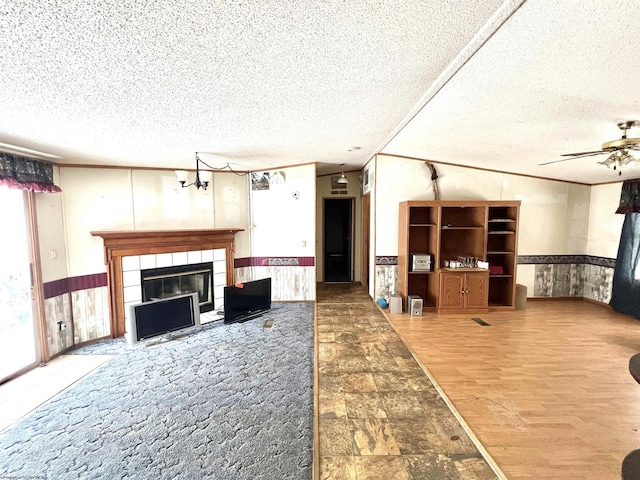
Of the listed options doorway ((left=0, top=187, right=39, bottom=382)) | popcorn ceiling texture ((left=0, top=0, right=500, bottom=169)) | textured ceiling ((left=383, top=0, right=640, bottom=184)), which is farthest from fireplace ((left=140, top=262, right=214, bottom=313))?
textured ceiling ((left=383, top=0, right=640, bottom=184))

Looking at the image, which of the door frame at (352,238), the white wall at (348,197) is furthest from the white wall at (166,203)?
the door frame at (352,238)

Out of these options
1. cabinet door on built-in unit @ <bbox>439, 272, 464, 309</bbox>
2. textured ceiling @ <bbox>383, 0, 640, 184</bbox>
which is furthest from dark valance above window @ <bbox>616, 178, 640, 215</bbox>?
cabinet door on built-in unit @ <bbox>439, 272, 464, 309</bbox>

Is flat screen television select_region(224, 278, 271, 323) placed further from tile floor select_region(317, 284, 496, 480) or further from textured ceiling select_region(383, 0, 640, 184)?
textured ceiling select_region(383, 0, 640, 184)

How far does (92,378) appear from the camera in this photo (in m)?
2.93

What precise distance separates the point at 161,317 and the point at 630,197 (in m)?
7.09

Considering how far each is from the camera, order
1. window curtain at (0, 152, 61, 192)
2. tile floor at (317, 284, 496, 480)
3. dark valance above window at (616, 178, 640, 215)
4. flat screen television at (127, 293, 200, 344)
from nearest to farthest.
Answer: tile floor at (317, 284, 496, 480)
window curtain at (0, 152, 61, 192)
flat screen television at (127, 293, 200, 344)
dark valance above window at (616, 178, 640, 215)

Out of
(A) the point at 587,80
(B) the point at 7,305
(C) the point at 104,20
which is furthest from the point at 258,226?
(A) the point at 587,80

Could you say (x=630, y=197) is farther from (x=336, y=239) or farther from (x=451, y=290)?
(x=336, y=239)

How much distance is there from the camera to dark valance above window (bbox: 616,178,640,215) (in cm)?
436

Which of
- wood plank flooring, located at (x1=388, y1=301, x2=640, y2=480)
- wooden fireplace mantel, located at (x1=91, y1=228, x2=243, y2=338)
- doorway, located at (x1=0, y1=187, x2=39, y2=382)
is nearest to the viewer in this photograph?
wood plank flooring, located at (x1=388, y1=301, x2=640, y2=480)

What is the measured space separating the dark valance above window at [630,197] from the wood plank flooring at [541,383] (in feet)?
5.48

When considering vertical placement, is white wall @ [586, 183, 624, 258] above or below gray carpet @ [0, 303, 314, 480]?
above

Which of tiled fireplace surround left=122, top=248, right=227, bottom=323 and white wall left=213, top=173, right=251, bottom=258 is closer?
tiled fireplace surround left=122, top=248, right=227, bottom=323

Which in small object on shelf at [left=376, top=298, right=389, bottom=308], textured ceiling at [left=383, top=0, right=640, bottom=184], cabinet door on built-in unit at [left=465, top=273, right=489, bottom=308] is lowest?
small object on shelf at [left=376, top=298, right=389, bottom=308]
